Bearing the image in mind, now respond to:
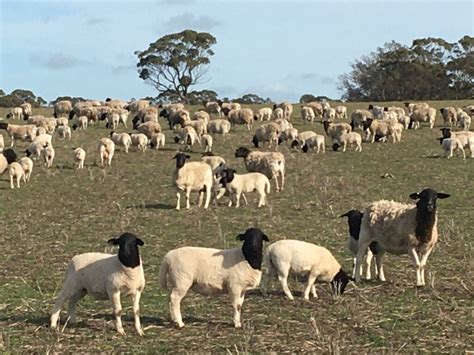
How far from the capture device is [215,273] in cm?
879

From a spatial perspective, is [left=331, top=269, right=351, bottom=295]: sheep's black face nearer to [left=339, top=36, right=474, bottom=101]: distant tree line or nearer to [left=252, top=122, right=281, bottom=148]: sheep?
[left=252, top=122, right=281, bottom=148]: sheep

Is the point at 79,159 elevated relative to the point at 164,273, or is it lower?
elevated

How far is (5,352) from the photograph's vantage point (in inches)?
305

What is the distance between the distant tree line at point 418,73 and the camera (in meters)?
81.8

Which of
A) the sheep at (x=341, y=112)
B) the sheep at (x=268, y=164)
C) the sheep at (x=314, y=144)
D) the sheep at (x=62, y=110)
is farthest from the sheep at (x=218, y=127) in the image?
the sheep at (x=62, y=110)

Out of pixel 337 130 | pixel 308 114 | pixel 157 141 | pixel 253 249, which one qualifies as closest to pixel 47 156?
pixel 157 141

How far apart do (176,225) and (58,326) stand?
787 cm

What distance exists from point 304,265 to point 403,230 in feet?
6.30

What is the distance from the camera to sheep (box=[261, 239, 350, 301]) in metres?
9.98

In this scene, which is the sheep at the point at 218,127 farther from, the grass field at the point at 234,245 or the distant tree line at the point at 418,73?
the distant tree line at the point at 418,73

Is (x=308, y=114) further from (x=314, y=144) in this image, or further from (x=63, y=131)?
(x=63, y=131)

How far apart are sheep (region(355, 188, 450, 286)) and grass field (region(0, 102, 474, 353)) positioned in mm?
425

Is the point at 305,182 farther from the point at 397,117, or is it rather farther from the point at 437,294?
the point at 397,117

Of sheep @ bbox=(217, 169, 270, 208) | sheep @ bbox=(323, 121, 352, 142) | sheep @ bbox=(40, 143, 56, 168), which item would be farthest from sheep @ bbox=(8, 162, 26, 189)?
sheep @ bbox=(323, 121, 352, 142)
